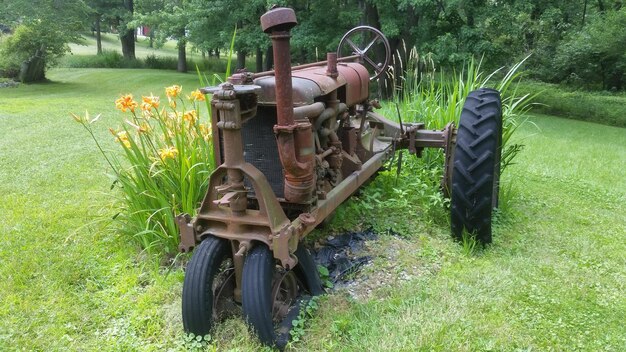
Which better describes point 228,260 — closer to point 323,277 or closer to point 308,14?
point 323,277

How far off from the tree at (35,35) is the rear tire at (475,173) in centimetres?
1730

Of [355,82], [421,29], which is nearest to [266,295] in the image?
[355,82]

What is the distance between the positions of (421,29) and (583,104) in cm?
555

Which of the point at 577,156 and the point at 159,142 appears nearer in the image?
the point at 159,142

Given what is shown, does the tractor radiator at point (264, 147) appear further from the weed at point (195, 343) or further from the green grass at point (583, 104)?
the green grass at point (583, 104)

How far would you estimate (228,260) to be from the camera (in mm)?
3059

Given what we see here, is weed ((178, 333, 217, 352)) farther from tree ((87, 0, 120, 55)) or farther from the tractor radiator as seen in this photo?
tree ((87, 0, 120, 55))

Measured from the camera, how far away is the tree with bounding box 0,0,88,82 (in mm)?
17500

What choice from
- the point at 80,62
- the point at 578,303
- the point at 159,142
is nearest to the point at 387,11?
the point at 159,142

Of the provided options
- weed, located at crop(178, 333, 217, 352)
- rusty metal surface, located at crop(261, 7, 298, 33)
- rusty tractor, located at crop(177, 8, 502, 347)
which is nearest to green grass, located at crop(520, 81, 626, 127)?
rusty tractor, located at crop(177, 8, 502, 347)

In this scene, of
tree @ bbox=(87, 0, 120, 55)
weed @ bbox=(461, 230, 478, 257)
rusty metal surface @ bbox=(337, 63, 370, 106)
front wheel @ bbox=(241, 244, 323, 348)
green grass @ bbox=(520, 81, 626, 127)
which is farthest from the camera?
tree @ bbox=(87, 0, 120, 55)

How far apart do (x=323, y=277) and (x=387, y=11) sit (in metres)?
13.5

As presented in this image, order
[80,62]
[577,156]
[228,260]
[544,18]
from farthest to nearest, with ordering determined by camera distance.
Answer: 1. [80,62]
2. [544,18]
3. [577,156]
4. [228,260]

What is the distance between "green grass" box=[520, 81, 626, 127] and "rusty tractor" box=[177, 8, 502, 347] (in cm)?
1258
